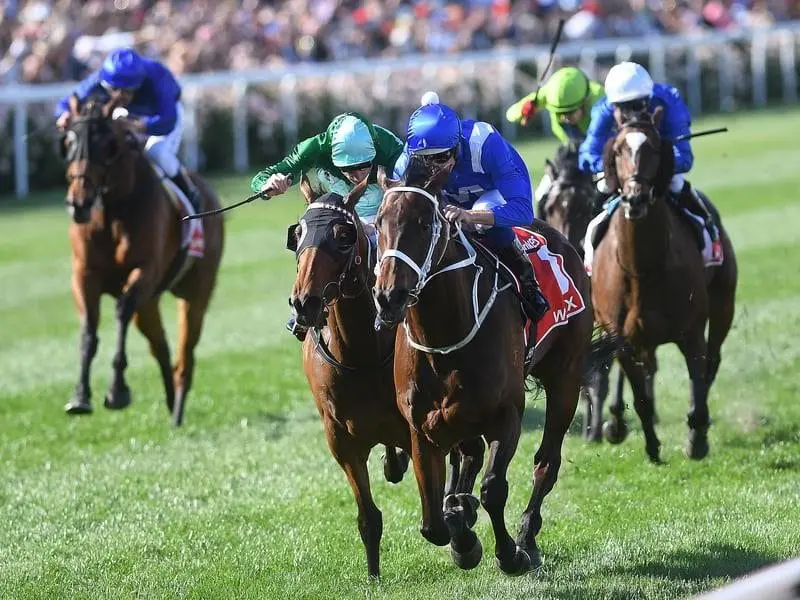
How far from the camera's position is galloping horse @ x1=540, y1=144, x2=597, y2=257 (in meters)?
8.86

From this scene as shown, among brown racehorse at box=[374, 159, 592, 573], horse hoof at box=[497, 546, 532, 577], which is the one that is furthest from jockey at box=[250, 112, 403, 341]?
horse hoof at box=[497, 546, 532, 577]

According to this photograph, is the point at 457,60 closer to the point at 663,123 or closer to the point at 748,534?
the point at 663,123

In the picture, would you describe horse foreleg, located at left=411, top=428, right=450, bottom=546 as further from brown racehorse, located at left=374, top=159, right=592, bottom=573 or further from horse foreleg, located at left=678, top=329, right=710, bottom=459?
horse foreleg, located at left=678, top=329, right=710, bottom=459

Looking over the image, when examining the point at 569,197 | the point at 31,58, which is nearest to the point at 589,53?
the point at 31,58

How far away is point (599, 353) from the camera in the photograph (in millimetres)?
6730

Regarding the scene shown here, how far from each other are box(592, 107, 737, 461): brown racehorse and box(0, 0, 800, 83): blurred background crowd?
11.4m

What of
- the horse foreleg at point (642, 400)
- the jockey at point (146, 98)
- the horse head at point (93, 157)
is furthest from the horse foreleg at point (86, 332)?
the horse foreleg at point (642, 400)

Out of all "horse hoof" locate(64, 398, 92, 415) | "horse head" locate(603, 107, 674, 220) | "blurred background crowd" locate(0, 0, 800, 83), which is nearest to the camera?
"horse head" locate(603, 107, 674, 220)

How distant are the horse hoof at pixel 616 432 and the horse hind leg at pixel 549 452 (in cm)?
148

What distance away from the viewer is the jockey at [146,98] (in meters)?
9.16

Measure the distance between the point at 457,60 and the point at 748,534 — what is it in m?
17.3

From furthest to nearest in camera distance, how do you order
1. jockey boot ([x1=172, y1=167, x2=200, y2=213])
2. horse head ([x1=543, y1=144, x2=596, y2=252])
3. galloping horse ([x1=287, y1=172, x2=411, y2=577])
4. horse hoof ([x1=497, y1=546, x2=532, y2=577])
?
jockey boot ([x1=172, y1=167, x2=200, y2=213]) < horse head ([x1=543, y1=144, x2=596, y2=252]) < horse hoof ([x1=497, y1=546, x2=532, y2=577]) < galloping horse ([x1=287, y1=172, x2=411, y2=577])

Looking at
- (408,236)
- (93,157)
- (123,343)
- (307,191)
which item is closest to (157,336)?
(123,343)

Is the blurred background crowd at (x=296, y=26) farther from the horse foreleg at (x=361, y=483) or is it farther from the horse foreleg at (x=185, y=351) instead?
the horse foreleg at (x=361, y=483)
